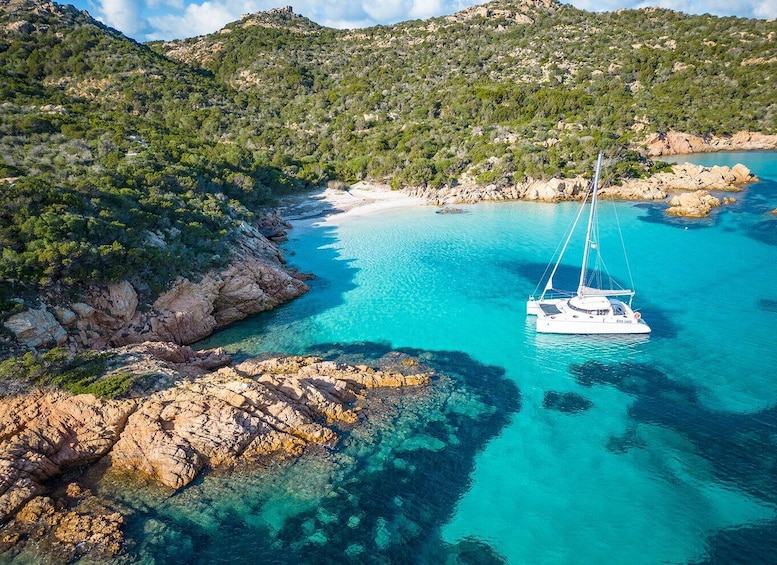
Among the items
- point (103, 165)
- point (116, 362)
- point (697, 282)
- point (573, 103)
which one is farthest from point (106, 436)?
point (573, 103)

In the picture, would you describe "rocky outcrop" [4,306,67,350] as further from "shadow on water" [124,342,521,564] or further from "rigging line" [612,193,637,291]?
"rigging line" [612,193,637,291]

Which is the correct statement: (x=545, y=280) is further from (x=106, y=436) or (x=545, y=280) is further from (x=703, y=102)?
(x=703, y=102)

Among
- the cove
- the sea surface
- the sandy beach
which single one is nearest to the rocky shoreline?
the sea surface

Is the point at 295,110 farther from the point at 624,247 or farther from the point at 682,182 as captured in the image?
the point at 624,247

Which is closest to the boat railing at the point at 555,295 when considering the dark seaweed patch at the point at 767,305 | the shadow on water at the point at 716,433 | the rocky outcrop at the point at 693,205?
the shadow on water at the point at 716,433

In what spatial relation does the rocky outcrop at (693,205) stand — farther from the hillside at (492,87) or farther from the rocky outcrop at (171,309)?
the rocky outcrop at (171,309)

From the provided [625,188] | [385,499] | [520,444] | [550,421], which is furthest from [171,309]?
[625,188]

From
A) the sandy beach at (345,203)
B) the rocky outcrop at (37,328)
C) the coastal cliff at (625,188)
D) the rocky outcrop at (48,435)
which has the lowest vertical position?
the rocky outcrop at (48,435)
